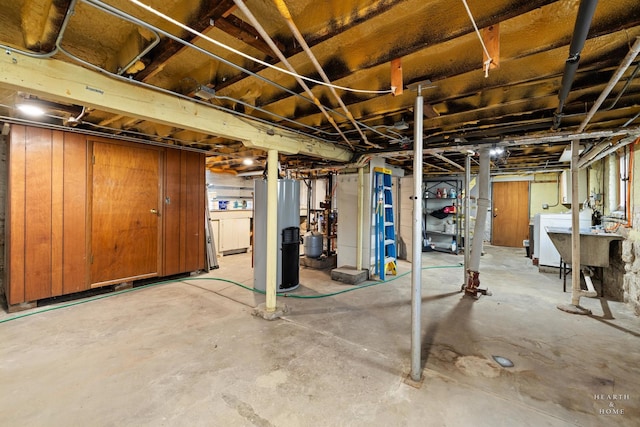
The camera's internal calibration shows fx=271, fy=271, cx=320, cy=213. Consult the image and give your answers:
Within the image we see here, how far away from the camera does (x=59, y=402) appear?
1.74 metres

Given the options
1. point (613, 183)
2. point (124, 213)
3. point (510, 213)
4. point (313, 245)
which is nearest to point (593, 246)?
point (613, 183)

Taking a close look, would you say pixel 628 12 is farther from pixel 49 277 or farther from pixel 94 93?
pixel 49 277

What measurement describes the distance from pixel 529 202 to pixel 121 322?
30.8 feet

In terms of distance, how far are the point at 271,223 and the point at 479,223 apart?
280cm

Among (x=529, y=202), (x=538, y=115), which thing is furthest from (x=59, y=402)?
(x=529, y=202)

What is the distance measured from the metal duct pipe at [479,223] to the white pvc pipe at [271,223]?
2.68m

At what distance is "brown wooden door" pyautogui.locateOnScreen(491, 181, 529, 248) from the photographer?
25.2 ft

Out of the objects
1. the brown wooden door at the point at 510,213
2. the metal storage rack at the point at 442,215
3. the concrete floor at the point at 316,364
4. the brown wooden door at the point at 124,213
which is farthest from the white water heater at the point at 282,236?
the brown wooden door at the point at 510,213

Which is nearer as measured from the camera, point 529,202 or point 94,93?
point 94,93

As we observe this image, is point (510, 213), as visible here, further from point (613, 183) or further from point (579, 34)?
point (579, 34)

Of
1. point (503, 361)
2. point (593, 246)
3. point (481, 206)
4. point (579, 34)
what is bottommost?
point (503, 361)

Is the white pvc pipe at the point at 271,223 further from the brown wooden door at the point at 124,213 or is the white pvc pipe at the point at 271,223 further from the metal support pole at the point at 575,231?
the metal support pole at the point at 575,231

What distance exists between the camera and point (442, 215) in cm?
736

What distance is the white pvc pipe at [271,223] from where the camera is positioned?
9.85ft
